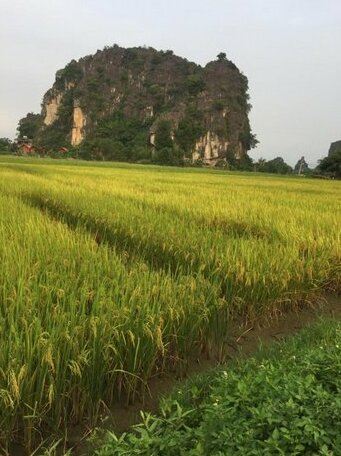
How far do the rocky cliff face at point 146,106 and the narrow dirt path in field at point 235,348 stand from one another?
179 feet

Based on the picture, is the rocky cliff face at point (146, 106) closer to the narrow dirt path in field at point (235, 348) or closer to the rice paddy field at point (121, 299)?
the rice paddy field at point (121, 299)

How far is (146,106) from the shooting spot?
232 ft

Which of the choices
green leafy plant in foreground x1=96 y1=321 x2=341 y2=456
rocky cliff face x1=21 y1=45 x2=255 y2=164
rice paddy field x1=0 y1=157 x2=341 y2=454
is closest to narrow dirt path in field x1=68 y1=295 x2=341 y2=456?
rice paddy field x1=0 y1=157 x2=341 y2=454

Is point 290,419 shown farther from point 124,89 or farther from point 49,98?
point 49,98

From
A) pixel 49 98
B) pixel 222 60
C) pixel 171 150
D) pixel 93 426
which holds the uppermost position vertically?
pixel 222 60

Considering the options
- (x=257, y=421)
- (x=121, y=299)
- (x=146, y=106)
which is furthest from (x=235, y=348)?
(x=146, y=106)

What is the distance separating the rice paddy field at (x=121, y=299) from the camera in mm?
1800

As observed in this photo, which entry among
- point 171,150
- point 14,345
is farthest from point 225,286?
point 171,150

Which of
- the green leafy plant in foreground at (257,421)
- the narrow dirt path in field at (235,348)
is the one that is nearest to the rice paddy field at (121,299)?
the narrow dirt path in field at (235,348)

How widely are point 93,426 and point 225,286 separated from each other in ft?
5.16

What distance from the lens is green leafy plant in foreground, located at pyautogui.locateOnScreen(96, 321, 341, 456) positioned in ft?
4.46

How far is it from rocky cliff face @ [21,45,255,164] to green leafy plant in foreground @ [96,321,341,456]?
5619cm

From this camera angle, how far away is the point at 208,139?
6394 centimetres

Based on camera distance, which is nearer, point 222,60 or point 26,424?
point 26,424
